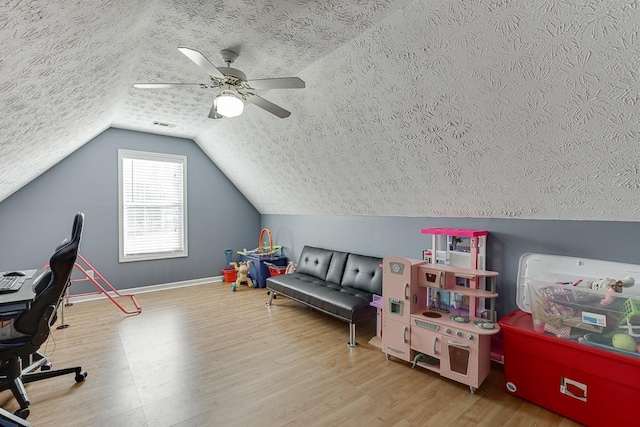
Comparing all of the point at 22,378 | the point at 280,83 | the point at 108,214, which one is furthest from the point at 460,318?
the point at 108,214

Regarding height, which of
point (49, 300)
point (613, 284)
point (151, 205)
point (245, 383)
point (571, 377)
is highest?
point (151, 205)

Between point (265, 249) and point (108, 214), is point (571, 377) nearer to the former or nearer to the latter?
point (265, 249)

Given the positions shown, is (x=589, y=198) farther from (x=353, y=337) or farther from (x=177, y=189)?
(x=177, y=189)

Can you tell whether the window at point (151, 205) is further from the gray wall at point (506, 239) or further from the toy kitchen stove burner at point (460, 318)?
the toy kitchen stove burner at point (460, 318)

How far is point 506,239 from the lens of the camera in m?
2.76

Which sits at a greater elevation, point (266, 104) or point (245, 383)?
point (266, 104)

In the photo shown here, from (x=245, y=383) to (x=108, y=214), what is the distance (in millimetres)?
3921

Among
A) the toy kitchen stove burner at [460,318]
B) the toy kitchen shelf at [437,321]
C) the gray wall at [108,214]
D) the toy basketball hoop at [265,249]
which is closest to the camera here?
the toy kitchen shelf at [437,321]

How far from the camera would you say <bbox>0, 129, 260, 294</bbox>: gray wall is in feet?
13.9

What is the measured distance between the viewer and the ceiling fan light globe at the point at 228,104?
2336mm

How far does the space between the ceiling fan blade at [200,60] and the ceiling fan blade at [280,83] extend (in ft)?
0.85

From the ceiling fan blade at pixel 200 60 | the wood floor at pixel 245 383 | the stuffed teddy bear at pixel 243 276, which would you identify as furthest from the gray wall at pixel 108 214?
the ceiling fan blade at pixel 200 60

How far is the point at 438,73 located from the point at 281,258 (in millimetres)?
4232

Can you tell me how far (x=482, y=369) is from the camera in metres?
2.30
